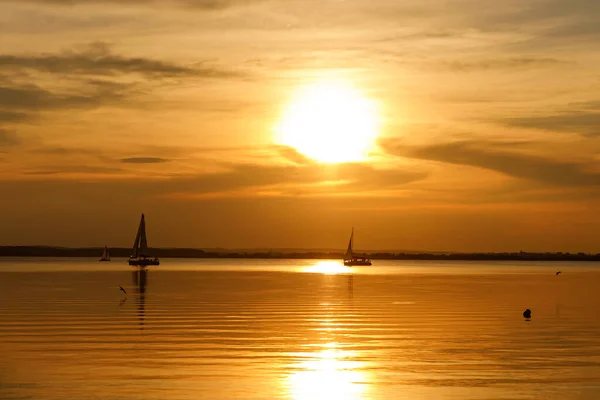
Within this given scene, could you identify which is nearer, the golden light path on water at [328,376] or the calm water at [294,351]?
the golden light path on water at [328,376]

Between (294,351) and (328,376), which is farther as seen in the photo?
(294,351)

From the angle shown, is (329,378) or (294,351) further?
(294,351)

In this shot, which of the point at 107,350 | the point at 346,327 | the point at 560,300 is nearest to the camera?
the point at 107,350

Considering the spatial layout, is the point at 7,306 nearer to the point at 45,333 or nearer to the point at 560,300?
the point at 45,333

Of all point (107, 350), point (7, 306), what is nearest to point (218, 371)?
point (107, 350)

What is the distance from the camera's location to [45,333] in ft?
147

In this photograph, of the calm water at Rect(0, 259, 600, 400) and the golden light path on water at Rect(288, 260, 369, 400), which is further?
the calm water at Rect(0, 259, 600, 400)

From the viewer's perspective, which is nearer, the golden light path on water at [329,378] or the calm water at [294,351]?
the golden light path on water at [329,378]

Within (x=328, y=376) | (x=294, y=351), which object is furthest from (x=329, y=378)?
(x=294, y=351)

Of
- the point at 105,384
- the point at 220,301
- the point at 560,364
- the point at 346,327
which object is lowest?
the point at 105,384

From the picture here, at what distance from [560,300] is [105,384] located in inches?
2328

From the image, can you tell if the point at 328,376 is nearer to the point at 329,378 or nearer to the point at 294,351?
the point at 329,378

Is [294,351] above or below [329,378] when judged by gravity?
above

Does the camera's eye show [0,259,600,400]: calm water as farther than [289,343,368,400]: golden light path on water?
Yes
